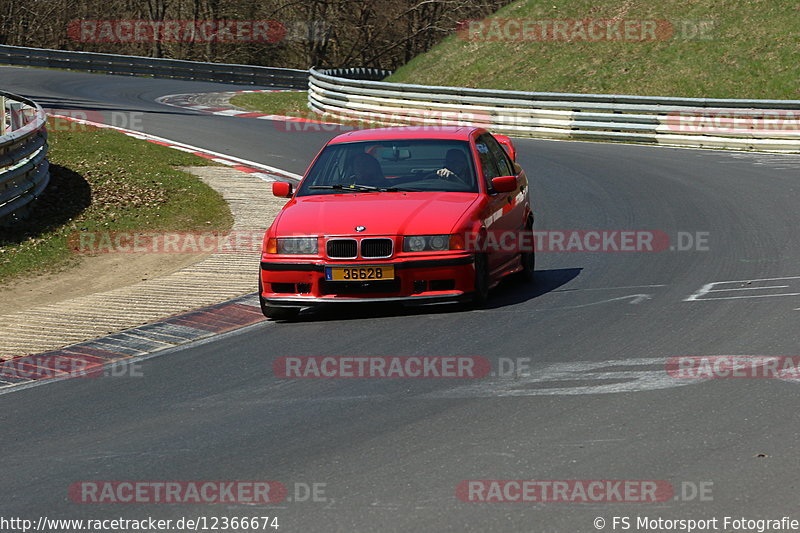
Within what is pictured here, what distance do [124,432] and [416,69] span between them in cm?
3468

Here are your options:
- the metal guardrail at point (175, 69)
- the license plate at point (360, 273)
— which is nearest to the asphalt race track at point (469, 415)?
the license plate at point (360, 273)

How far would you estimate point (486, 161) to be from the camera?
11180 millimetres

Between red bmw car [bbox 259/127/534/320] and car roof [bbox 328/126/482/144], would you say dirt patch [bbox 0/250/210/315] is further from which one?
car roof [bbox 328/126/482/144]

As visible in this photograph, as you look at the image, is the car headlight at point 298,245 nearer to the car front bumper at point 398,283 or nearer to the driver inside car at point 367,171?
the car front bumper at point 398,283

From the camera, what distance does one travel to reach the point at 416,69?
40.5 metres

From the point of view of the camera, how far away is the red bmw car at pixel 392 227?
9.64 meters

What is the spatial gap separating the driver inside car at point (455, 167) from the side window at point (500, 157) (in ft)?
2.26

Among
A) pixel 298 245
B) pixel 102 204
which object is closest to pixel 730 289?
pixel 298 245

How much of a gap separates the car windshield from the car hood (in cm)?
16

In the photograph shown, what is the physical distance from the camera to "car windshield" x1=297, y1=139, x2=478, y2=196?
10.7 metres

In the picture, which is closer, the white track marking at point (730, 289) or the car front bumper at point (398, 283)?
the car front bumper at point (398, 283)

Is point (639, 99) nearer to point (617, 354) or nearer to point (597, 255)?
point (597, 255)

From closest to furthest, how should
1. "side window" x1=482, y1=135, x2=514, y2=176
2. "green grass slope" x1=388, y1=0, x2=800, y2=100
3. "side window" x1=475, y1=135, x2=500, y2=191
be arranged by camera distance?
"side window" x1=475, y1=135, x2=500, y2=191 → "side window" x1=482, y1=135, x2=514, y2=176 → "green grass slope" x1=388, y1=0, x2=800, y2=100

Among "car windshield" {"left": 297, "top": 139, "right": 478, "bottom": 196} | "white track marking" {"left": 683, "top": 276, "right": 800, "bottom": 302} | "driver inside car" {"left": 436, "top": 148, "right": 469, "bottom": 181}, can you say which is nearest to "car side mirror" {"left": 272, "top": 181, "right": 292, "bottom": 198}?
"car windshield" {"left": 297, "top": 139, "right": 478, "bottom": 196}
